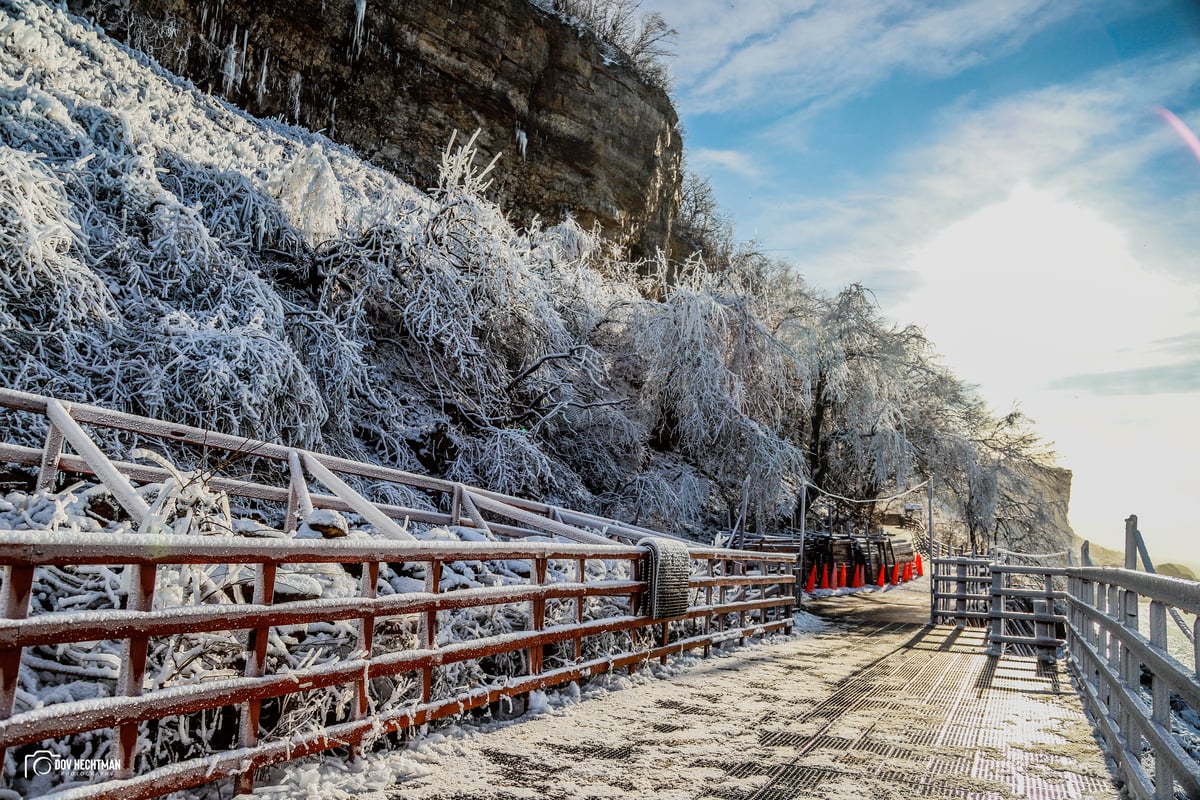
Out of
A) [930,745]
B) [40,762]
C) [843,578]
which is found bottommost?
[843,578]

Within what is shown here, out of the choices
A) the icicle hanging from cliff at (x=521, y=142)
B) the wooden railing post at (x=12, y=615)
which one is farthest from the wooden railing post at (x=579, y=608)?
the icicle hanging from cliff at (x=521, y=142)

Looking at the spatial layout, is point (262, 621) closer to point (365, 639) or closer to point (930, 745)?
point (365, 639)

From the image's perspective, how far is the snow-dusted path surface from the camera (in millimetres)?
3896

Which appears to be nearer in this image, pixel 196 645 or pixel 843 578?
pixel 196 645

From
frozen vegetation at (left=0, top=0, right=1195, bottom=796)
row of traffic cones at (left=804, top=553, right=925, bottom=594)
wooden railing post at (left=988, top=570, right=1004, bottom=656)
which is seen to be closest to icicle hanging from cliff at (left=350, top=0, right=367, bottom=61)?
frozen vegetation at (left=0, top=0, right=1195, bottom=796)

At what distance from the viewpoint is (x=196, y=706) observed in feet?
10.5

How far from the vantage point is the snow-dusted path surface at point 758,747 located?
3896mm

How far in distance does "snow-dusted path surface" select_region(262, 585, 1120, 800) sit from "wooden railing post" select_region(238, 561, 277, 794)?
0.23 meters

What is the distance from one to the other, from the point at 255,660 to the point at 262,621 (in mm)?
189

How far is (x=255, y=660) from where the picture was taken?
138 inches

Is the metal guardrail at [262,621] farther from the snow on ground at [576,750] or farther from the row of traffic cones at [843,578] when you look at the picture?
the row of traffic cones at [843,578]

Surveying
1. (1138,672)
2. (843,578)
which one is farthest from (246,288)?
(843,578)

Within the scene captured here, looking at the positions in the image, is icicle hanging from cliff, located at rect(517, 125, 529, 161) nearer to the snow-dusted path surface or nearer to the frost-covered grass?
the snow-dusted path surface

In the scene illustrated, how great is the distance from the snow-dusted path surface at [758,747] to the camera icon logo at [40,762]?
0.89m
